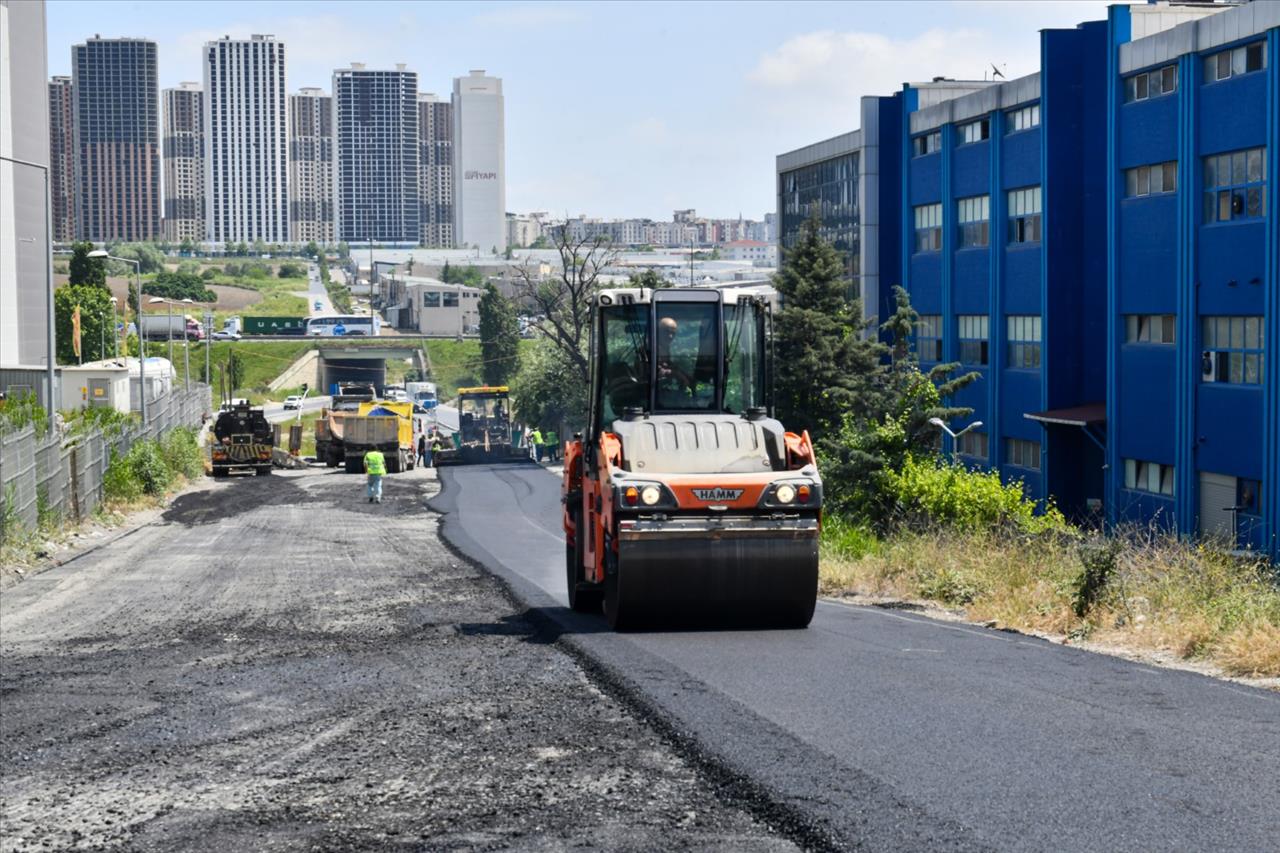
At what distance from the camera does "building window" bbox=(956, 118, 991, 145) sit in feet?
183

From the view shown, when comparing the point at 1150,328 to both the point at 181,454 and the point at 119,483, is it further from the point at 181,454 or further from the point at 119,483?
the point at 181,454

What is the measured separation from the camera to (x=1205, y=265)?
134 feet

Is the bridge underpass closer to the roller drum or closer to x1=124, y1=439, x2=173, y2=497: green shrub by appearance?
x1=124, y1=439, x2=173, y2=497: green shrub

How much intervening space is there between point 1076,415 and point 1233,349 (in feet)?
28.3

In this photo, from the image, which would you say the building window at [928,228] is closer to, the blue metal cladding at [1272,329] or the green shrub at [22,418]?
the blue metal cladding at [1272,329]

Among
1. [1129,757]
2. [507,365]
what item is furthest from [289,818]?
[507,365]

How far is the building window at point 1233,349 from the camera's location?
39.0 meters

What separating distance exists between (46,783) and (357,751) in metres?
1.99

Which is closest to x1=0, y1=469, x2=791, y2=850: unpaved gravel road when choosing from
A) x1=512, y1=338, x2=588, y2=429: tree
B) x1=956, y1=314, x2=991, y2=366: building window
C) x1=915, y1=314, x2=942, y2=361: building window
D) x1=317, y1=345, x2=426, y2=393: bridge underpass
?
x1=956, y1=314, x2=991, y2=366: building window

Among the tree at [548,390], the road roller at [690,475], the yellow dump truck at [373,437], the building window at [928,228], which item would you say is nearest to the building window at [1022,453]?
the building window at [928,228]

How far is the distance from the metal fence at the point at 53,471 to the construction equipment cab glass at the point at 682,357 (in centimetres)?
1431

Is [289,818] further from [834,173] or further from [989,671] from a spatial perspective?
[834,173]

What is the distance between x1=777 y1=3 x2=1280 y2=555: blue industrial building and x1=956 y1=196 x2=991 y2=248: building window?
0.43 feet

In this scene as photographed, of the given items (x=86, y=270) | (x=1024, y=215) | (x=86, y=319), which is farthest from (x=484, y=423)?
(x=86, y=270)
